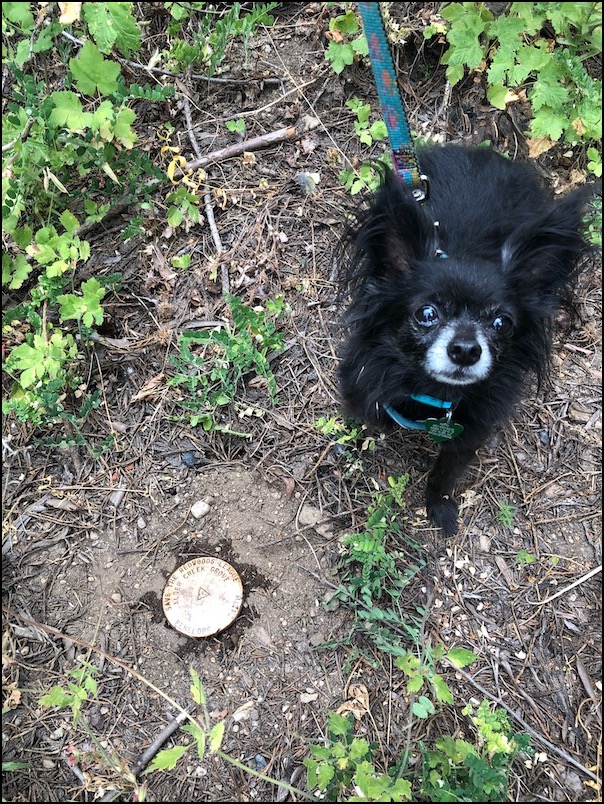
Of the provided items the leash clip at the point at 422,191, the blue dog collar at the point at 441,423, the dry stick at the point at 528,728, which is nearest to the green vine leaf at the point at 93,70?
the leash clip at the point at 422,191

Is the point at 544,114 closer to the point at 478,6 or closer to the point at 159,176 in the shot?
the point at 478,6

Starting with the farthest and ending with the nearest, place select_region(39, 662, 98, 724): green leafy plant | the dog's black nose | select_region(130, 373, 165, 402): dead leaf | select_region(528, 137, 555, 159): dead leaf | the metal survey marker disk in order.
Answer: select_region(528, 137, 555, 159): dead leaf → select_region(130, 373, 165, 402): dead leaf → the metal survey marker disk → select_region(39, 662, 98, 724): green leafy plant → the dog's black nose

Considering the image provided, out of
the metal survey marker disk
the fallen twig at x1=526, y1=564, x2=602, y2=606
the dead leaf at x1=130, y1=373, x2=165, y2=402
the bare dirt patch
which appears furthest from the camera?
the dead leaf at x1=130, y1=373, x2=165, y2=402

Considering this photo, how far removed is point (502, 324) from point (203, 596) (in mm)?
1892

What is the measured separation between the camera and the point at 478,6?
11.2 ft

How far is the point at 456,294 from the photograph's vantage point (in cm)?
227

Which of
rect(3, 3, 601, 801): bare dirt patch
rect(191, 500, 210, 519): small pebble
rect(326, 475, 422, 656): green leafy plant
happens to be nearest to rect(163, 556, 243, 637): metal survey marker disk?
rect(3, 3, 601, 801): bare dirt patch

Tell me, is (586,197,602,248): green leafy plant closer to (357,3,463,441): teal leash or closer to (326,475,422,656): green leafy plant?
(357,3,463,441): teal leash

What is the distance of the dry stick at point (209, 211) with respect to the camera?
3480mm

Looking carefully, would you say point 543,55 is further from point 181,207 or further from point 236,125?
point 181,207

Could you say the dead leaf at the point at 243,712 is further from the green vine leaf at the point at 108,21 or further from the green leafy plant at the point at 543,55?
the green leafy plant at the point at 543,55

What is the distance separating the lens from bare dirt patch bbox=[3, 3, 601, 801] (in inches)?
108

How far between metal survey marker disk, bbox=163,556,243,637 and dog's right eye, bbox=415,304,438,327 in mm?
1578

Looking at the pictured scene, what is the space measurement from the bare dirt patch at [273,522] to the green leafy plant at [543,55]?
0.34 m
